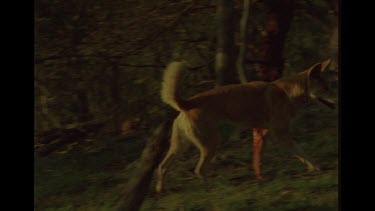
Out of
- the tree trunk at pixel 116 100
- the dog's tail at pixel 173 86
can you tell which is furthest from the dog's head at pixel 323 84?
the tree trunk at pixel 116 100

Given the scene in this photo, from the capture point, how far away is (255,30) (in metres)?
4.93

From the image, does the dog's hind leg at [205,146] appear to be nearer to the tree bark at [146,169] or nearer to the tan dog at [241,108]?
the tan dog at [241,108]

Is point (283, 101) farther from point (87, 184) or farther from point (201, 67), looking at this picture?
point (87, 184)

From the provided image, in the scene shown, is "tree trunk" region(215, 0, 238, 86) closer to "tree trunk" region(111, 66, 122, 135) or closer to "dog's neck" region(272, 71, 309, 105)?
"dog's neck" region(272, 71, 309, 105)

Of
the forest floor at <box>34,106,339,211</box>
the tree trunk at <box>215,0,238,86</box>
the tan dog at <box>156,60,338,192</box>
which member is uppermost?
the tree trunk at <box>215,0,238,86</box>

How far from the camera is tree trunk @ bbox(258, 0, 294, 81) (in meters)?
4.87

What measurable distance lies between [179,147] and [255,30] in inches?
36.4

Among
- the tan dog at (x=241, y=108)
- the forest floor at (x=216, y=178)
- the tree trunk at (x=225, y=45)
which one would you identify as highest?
the tree trunk at (x=225, y=45)

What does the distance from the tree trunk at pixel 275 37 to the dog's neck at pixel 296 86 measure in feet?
0.18

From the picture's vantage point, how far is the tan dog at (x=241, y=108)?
4.78 m

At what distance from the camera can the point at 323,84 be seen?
16.1ft

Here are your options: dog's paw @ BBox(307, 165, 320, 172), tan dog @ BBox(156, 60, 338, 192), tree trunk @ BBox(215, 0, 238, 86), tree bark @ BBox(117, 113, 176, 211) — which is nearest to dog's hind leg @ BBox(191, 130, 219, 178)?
tan dog @ BBox(156, 60, 338, 192)

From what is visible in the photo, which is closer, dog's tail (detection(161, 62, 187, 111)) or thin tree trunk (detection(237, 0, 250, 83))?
dog's tail (detection(161, 62, 187, 111))
